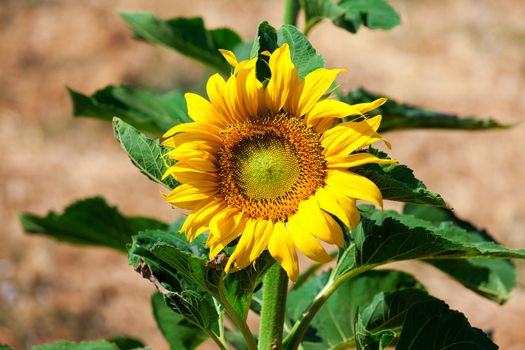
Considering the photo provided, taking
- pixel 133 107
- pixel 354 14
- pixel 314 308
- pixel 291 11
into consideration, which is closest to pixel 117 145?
pixel 133 107

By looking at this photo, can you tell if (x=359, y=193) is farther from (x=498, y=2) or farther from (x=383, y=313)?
(x=498, y=2)

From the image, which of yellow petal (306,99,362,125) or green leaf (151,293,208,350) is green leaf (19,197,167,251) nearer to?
green leaf (151,293,208,350)

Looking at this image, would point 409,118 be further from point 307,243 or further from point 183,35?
point 307,243

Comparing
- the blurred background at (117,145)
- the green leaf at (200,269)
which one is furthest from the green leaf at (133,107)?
the blurred background at (117,145)

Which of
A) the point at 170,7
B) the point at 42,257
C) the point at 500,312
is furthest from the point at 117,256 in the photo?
the point at 170,7

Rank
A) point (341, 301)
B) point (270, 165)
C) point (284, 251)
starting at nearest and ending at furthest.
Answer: point (284, 251), point (270, 165), point (341, 301)

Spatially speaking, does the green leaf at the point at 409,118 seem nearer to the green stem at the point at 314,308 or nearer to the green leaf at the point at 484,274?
the green leaf at the point at 484,274
